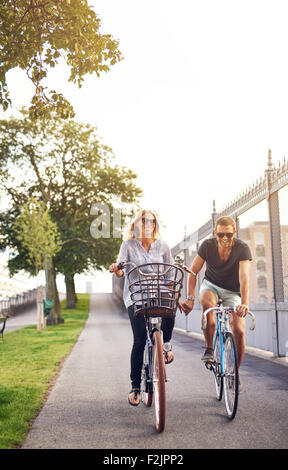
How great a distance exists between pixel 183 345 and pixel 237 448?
8.81 m

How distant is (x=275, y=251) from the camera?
9344mm

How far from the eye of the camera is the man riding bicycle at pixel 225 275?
513 centimetres

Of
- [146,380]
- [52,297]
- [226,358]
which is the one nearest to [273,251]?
[226,358]

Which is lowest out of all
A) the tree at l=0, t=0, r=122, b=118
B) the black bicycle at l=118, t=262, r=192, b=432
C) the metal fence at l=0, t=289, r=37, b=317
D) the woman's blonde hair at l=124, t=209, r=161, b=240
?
the metal fence at l=0, t=289, r=37, b=317

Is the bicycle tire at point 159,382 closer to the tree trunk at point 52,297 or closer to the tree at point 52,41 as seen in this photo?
the tree at point 52,41

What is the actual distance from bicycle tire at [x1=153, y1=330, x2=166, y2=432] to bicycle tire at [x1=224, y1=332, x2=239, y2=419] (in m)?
0.64

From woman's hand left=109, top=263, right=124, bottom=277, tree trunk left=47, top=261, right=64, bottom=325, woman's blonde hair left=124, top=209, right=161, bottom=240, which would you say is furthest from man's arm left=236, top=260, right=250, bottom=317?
tree trunk left=47, top=261, right=64, bottom=325

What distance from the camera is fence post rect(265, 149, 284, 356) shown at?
9078 millimetres

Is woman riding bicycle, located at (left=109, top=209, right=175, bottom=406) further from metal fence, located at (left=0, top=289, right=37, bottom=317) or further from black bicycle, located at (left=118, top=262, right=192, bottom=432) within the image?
metal fence, located at (left=0, top=289, right=37, bottom=317)

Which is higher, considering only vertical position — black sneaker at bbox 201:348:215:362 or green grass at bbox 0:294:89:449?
black sneaker at bbox 201:348:215:362

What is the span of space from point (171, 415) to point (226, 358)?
2.49 ft

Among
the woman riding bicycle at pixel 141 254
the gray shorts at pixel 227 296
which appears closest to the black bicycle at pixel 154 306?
the woman riding bicycle at pixel 141 254

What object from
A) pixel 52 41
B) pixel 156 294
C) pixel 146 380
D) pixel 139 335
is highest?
pixel 52 41

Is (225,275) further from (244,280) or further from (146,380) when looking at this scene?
(146,380)
